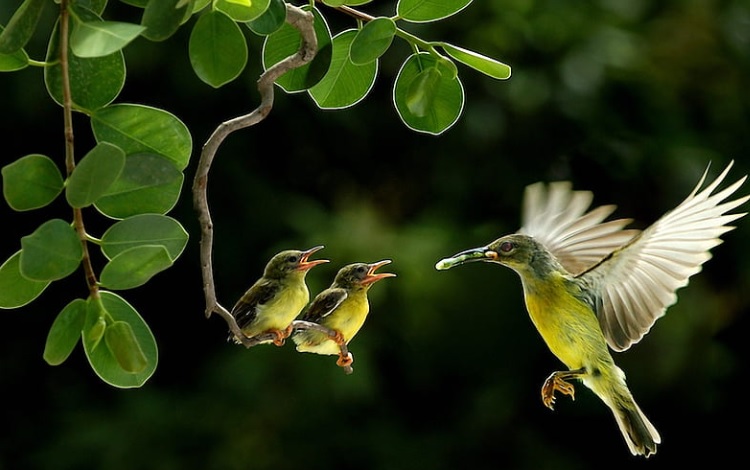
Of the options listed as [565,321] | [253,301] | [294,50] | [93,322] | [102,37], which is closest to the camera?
[102,37]

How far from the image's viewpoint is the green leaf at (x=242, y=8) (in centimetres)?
97

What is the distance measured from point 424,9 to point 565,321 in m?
0.37

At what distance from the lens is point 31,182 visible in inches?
35.7

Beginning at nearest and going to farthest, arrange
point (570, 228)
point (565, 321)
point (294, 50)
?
point (294, 50)
point (565, 321)
point (570, 228)

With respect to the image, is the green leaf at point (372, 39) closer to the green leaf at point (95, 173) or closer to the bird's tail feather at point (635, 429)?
the green leaf at point (95, 173)

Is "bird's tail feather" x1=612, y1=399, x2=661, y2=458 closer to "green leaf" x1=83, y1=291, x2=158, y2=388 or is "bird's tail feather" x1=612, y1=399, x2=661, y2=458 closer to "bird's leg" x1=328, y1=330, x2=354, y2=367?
"bird's leg" x1=328, y1=330, x2=354, y2=367

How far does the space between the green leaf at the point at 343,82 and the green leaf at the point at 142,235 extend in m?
0.29

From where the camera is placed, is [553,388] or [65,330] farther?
[553,388]

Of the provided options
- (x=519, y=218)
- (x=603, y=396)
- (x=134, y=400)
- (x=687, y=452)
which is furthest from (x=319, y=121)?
(x=603, y=396)

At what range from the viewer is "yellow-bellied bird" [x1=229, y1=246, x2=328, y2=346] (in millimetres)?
1010

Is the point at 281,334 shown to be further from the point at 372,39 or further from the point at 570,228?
the point at 570,228

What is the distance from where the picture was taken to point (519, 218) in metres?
5.09

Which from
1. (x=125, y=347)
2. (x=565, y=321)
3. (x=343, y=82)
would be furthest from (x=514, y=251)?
(x=125, y=347)

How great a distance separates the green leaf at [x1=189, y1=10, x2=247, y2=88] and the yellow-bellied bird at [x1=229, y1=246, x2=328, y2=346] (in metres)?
0.16
